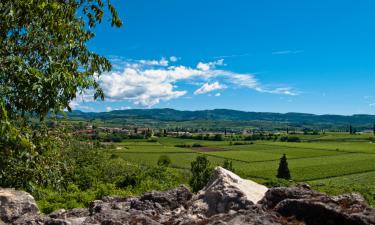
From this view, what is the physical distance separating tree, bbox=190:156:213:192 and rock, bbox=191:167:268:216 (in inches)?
2633

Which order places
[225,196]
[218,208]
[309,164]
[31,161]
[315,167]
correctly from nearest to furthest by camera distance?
[31,161] < [218,208] < [225,196] < [315,167] < [309,164]

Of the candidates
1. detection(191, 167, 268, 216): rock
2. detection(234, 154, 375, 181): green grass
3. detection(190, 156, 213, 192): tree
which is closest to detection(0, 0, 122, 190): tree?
detection(191, 167, 268, 216): rock

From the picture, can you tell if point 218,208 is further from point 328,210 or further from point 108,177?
point 108,177

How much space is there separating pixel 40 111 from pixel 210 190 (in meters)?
6.72

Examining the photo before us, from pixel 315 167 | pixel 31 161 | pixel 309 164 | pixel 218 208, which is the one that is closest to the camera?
pixel 31 161

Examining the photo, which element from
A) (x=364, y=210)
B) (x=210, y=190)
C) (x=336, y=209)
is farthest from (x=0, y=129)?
(x=364, y=210)

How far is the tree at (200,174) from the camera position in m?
85.5

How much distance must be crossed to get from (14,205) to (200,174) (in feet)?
253

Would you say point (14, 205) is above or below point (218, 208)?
below

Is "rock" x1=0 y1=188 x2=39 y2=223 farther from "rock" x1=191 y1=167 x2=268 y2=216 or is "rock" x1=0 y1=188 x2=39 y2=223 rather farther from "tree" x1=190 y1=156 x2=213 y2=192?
"tree" x1=190 y1=156 x2=213 y2=192

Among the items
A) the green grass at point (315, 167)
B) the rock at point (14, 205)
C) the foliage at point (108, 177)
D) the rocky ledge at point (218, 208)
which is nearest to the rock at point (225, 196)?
the rocky ledge at point (218, 208)

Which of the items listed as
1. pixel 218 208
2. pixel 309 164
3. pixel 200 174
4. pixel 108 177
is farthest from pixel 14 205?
pixel 309 164

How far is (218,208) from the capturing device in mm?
14352

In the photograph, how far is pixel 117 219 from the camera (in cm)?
1173
